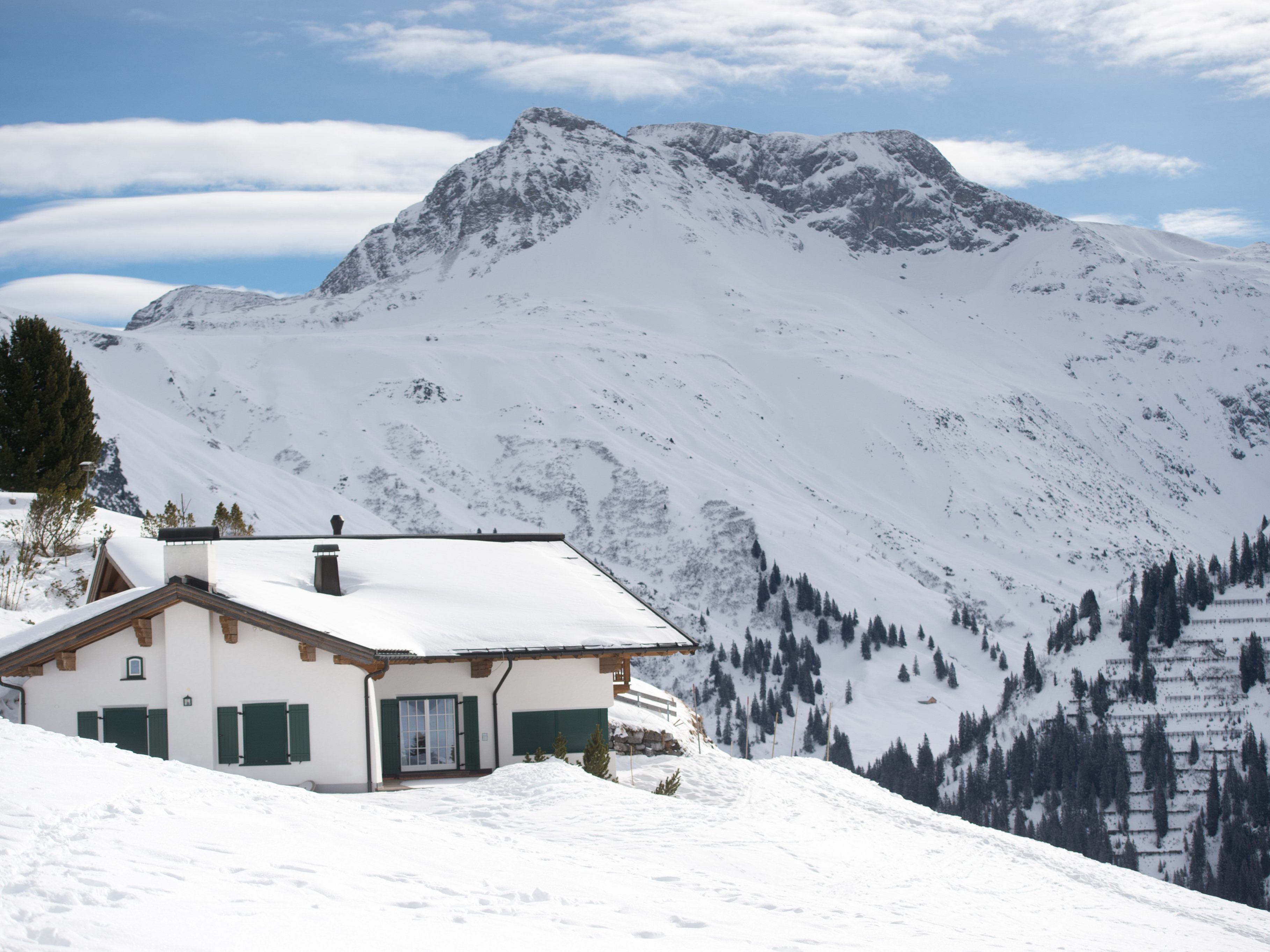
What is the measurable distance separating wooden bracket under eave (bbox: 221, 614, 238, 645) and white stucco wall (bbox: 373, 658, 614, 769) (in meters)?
3.54

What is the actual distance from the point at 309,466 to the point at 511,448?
27387 mm

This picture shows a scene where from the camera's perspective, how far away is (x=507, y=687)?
24719mm

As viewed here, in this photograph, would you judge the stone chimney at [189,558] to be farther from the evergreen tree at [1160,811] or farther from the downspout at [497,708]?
the evergreen tree at [1160,811]

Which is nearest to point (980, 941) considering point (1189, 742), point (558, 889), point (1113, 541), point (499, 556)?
point (558, 889)

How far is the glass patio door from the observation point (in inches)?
944

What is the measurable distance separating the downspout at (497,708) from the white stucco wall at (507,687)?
4cm

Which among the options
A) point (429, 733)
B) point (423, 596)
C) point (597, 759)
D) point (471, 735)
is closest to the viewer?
point (597, 759)

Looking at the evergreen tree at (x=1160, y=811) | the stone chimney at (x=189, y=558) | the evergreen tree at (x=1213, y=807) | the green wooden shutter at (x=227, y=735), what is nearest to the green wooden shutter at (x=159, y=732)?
the green wooden shutter at (x=227, y=735)

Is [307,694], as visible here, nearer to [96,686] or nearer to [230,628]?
[230,628]

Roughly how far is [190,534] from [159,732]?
11.3 feet

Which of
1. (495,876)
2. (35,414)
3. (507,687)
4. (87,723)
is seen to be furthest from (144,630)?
(35,414)

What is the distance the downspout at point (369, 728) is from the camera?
21.2 m

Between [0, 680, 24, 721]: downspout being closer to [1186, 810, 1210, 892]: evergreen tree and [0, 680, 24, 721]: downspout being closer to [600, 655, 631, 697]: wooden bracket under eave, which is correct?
[600, 655, 631, 697]: wooden bracket under eave

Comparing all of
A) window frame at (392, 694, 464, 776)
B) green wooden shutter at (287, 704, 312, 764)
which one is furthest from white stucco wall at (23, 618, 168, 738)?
window frame at (392, 694, 464, 776)
